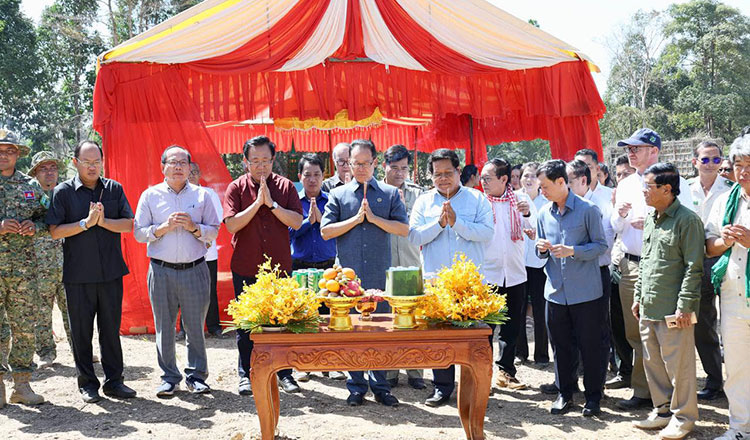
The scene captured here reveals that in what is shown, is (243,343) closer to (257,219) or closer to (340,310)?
(257,219)

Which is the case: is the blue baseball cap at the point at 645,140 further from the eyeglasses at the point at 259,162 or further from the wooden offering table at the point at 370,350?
the eyeglasses at the point at 259,162

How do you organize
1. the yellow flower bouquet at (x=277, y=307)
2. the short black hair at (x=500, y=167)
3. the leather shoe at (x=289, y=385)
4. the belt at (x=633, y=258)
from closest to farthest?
the yellow flower bouquet at (x=277, y=307) → the belt at (x=633, y=258) → the leather shoe at (x=289, y=385) → the short black hair at (x=500, y=167)

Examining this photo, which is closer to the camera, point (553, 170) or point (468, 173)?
point (553, 170)

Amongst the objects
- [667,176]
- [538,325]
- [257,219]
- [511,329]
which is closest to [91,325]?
[257,219]

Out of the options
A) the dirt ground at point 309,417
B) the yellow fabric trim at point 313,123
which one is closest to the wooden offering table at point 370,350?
the dirt ground at point 309,417

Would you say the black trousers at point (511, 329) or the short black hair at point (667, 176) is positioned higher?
the short black hair at point (667, 176)

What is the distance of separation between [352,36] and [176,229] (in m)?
3.55

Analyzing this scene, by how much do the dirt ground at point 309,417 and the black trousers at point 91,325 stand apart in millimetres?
207

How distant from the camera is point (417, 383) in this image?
181 inches

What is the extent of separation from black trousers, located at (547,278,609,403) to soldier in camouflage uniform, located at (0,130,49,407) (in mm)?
3637

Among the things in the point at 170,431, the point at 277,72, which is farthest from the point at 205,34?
the point at 170,431

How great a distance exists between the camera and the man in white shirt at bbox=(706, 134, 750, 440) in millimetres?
3182

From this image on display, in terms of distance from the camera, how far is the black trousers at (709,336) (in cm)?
413

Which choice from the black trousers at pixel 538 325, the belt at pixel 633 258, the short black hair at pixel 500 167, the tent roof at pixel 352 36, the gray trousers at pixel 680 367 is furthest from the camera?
the tent roof at pixel 352 36
